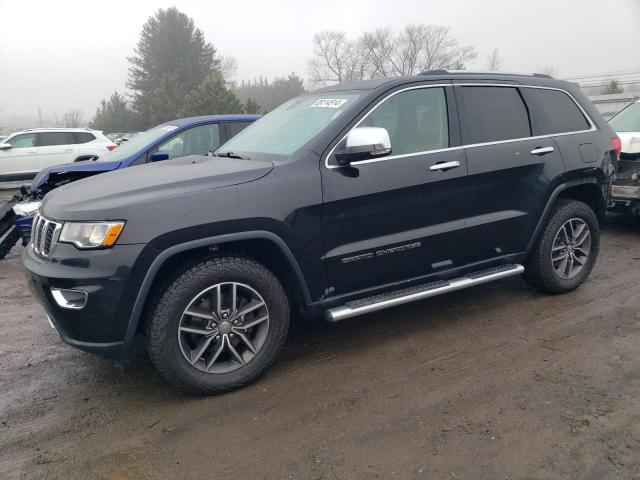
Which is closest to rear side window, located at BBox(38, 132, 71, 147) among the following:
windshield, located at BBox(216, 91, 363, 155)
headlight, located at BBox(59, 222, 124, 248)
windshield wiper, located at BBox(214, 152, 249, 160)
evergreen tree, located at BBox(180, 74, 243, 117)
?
windshield, located at BBox(216, 91, 363, 155)

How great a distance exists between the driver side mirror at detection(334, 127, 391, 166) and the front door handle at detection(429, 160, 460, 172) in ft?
1.59

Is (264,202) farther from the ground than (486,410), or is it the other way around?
(264,202)

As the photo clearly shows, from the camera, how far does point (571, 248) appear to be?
4656mm

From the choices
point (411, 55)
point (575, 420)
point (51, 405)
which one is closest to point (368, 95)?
point (575, 420)

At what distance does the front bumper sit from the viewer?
2.81 metres

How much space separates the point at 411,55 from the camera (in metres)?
64.0

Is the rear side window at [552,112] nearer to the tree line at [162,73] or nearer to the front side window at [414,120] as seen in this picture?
the front side window at [414,120]

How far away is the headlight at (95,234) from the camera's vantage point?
283 centimetres

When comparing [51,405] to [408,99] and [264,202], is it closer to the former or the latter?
[264,202]

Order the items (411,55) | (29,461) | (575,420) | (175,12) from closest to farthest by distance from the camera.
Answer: (29,461) < (575,420) < (175,12) < (411,55)

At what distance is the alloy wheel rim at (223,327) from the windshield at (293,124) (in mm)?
Result: 1048

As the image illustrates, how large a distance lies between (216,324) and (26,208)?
4049 mm

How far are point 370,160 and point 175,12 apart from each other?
56.5 m

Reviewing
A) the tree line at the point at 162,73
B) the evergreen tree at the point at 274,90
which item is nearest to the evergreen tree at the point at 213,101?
the tree line at the point at 162,73
